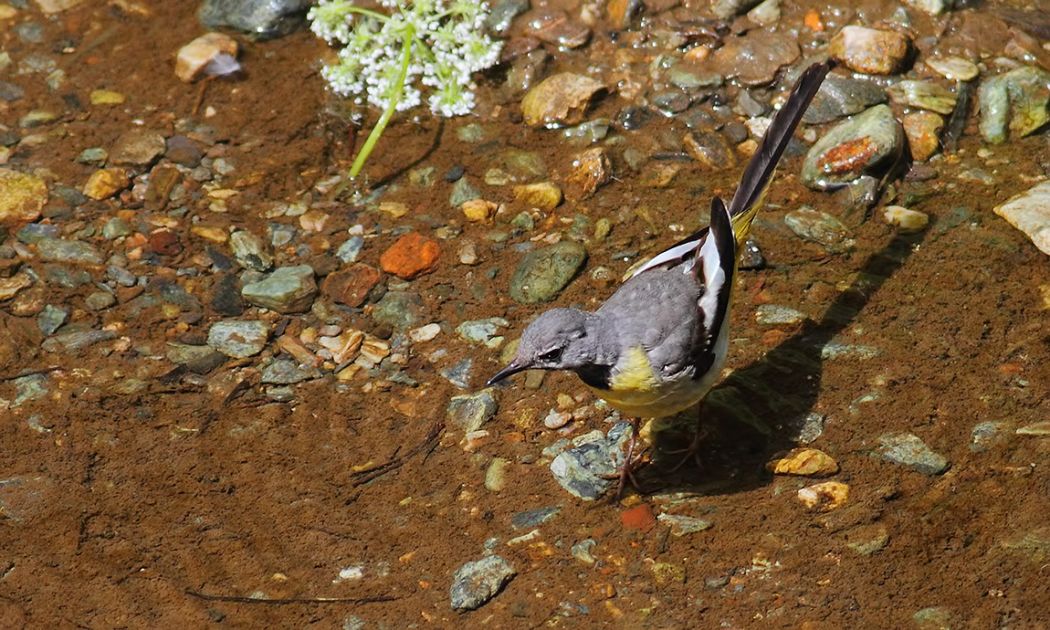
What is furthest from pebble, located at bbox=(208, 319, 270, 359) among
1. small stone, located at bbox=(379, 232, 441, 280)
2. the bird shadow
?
the bird shadow

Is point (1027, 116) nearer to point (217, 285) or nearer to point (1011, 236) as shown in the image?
point (1011, 236)

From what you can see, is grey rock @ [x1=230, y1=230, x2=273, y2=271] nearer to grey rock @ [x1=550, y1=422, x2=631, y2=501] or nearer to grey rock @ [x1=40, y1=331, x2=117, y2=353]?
grey rock @ [x1=40, y1=331, x2=117, y2=353]

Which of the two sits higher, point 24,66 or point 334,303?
point 24,66

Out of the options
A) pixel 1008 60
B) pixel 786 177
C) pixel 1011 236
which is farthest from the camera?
pixel 1008 60

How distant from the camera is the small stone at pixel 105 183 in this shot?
24.3ft

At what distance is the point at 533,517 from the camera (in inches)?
211

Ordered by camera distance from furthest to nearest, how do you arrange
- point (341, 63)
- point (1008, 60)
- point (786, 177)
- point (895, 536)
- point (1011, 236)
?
point (341, 63), point (1008, 60), point (786, 177), point (1011, 236), point (895, 536)

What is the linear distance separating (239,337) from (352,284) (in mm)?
752

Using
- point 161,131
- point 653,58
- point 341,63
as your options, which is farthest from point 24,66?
point 653,58

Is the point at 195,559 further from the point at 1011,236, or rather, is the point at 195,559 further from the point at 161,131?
the point at 1011,236

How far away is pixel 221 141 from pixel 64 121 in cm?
116

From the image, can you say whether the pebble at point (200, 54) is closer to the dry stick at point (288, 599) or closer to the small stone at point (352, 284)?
the small stone at point (352, 284)

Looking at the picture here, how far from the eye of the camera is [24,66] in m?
8.39

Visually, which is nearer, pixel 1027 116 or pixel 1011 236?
pixel 1011 236
